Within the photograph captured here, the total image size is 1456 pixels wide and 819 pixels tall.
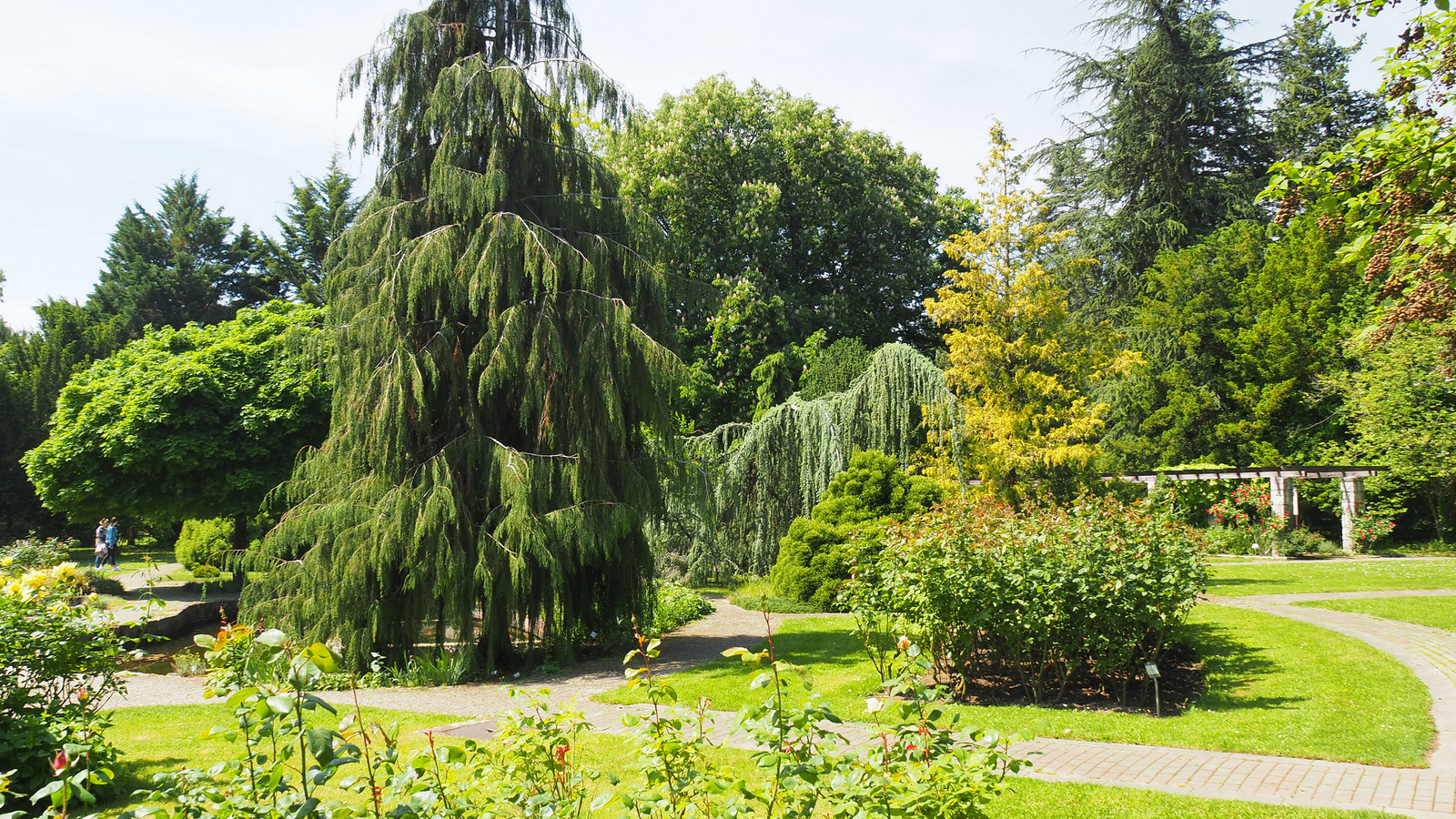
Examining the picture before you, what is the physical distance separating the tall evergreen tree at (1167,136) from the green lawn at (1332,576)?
45.4 feet

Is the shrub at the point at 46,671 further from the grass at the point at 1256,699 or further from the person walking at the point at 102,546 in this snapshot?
the person walking at the point at 102,546

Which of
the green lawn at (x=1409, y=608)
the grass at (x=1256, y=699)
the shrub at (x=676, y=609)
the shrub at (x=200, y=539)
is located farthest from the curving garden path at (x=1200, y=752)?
the shrub at (x=200, y=539)

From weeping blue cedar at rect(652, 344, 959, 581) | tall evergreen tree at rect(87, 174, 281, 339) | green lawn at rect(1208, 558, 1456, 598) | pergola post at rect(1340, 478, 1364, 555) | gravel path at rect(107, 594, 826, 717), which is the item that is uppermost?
tall evergreen tree at rect(87, 174, 281, 339)

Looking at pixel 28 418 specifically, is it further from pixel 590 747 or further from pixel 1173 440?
pixel 1173 440

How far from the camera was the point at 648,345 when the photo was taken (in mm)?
9867

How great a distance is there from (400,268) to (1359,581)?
1619cm

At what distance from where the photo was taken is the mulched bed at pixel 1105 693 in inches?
287

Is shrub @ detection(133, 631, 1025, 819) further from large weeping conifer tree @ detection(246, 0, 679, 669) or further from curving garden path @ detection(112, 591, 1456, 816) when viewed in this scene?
large weeping conifer tree @ detection(246, 0, 679, 669)

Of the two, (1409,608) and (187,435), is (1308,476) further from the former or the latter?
(187,435)

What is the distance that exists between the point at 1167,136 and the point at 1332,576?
1906 centimetres

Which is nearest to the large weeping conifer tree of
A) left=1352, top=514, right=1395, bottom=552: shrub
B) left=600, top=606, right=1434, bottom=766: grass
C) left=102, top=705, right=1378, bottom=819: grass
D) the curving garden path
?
the curving garden path

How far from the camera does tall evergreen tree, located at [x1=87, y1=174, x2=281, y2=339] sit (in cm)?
3875

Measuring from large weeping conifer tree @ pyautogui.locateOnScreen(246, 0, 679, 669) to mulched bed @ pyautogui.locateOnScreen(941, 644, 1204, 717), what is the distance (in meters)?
4.07

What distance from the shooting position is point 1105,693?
7.66 meters
